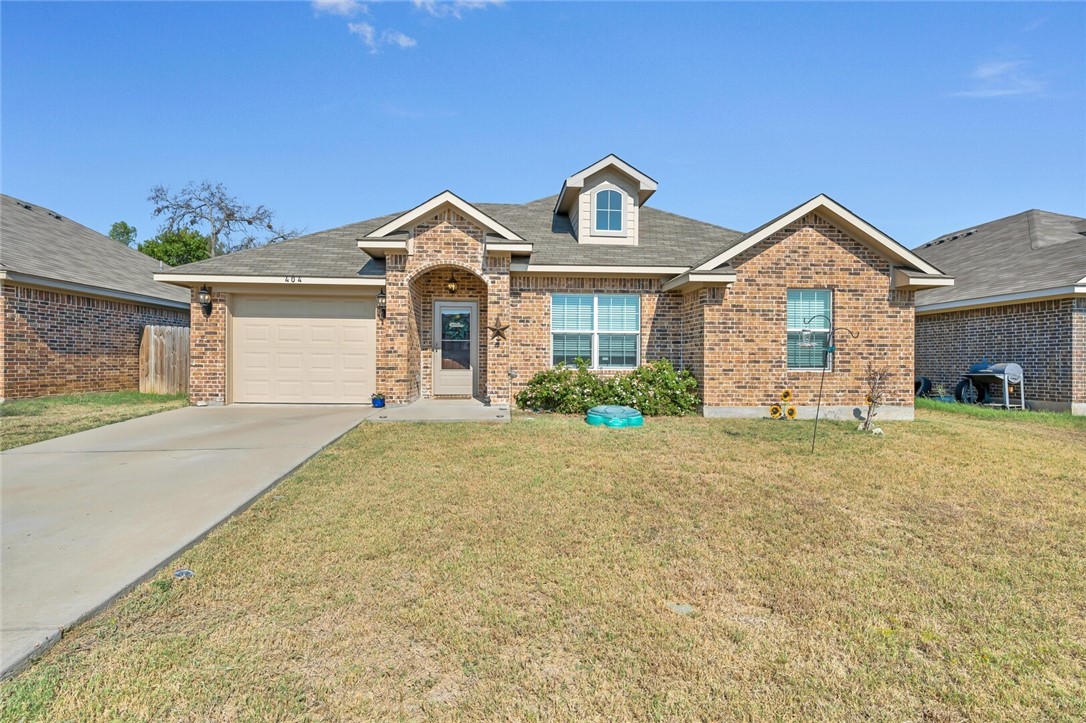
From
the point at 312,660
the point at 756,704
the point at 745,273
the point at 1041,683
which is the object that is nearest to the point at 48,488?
the point at 312,660

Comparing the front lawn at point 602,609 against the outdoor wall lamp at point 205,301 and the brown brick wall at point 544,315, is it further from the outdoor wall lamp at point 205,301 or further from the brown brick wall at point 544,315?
the outdoor wall lamp at point 205,301

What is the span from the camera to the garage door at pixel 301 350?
39.5 feet

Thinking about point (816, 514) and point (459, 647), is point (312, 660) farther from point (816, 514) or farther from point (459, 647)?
point (816, 514)

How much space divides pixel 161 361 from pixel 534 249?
11461 mm

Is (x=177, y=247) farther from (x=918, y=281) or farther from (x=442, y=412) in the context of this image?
(x=918, y=281)

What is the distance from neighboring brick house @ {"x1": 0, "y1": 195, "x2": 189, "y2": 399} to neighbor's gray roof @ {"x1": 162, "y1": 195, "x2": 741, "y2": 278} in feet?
13.3

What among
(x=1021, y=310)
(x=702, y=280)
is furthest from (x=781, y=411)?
(x=1021, y=310)

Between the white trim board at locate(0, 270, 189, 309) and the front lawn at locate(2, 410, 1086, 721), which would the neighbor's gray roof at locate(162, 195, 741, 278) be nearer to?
the white trim board at locate(0, 270, 189, 309)

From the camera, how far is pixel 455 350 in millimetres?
13117

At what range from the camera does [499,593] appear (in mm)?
3223

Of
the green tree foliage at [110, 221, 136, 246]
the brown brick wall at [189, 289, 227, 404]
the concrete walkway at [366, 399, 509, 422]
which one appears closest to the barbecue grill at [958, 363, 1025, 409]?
the concrete walkway at [366, 399, 509, 422]

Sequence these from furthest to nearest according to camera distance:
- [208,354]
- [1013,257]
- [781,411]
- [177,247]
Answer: [177,247], [1013,257], [208,354], [781,411]

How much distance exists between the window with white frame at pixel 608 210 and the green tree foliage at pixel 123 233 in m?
51.1

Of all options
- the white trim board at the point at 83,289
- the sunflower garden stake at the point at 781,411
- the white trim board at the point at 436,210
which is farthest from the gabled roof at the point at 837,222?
the white trim board at the point at 83,289
